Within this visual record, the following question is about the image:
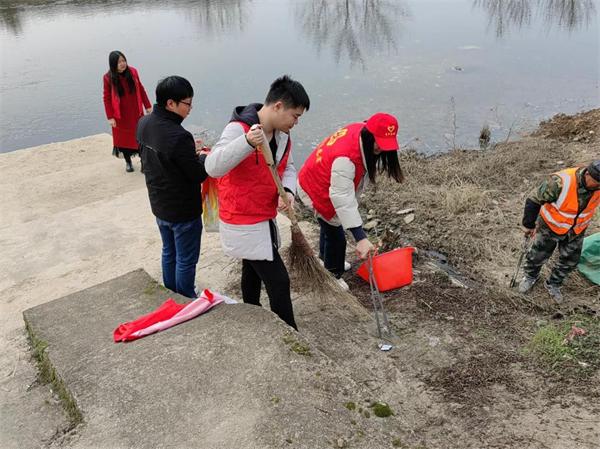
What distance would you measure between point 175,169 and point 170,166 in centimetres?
3

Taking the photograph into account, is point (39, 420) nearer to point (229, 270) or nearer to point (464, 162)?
point (229, 270)

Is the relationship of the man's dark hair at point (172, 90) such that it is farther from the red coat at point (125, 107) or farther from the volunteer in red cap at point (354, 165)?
the red coat at point (125, 107)

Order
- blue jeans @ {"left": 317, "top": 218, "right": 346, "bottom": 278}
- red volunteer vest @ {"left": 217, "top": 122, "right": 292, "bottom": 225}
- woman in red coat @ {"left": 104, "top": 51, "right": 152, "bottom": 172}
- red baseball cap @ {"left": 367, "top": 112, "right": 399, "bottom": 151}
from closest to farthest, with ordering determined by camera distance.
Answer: red volunteer vest @ {"left": 217, "top": 122, "right": 292, "bottom": 225}, red baseball cap @ {"left": 367, "top": 112, "right": 399, "bottom": 151}, blue jeans @ {"left": 317, "top": 218, "right": 346, "bottom": 278}, woman in red coat @ {"left": 104, "top": 51, "right": 152, "bottom": 172}

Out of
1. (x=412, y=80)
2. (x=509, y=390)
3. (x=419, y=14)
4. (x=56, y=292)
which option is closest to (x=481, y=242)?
(x=509, y=390)

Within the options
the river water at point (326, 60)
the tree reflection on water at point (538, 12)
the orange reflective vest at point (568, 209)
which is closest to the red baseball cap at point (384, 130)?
the orange reflective vest at point (568, 209)

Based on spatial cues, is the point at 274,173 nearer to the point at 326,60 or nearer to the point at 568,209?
the point at 568,209

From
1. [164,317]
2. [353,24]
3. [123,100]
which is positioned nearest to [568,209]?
[164,317]

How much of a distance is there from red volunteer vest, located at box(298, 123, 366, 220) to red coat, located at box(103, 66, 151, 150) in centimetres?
269

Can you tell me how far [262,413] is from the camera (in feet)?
7.00

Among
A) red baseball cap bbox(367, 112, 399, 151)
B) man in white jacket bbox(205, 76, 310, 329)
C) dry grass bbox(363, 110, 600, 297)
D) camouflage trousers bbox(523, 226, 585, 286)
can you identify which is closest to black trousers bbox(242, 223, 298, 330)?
man in white jacket bbox(205, 76, 310, 329)

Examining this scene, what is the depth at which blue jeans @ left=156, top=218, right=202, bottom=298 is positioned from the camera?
10.1 feet

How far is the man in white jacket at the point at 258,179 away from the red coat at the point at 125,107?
307 centimetres

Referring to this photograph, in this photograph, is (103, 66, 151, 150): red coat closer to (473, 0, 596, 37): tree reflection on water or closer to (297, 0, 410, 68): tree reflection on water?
(297, 0, 410, 68): tree reflection on water

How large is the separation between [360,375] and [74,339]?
1522 mm
